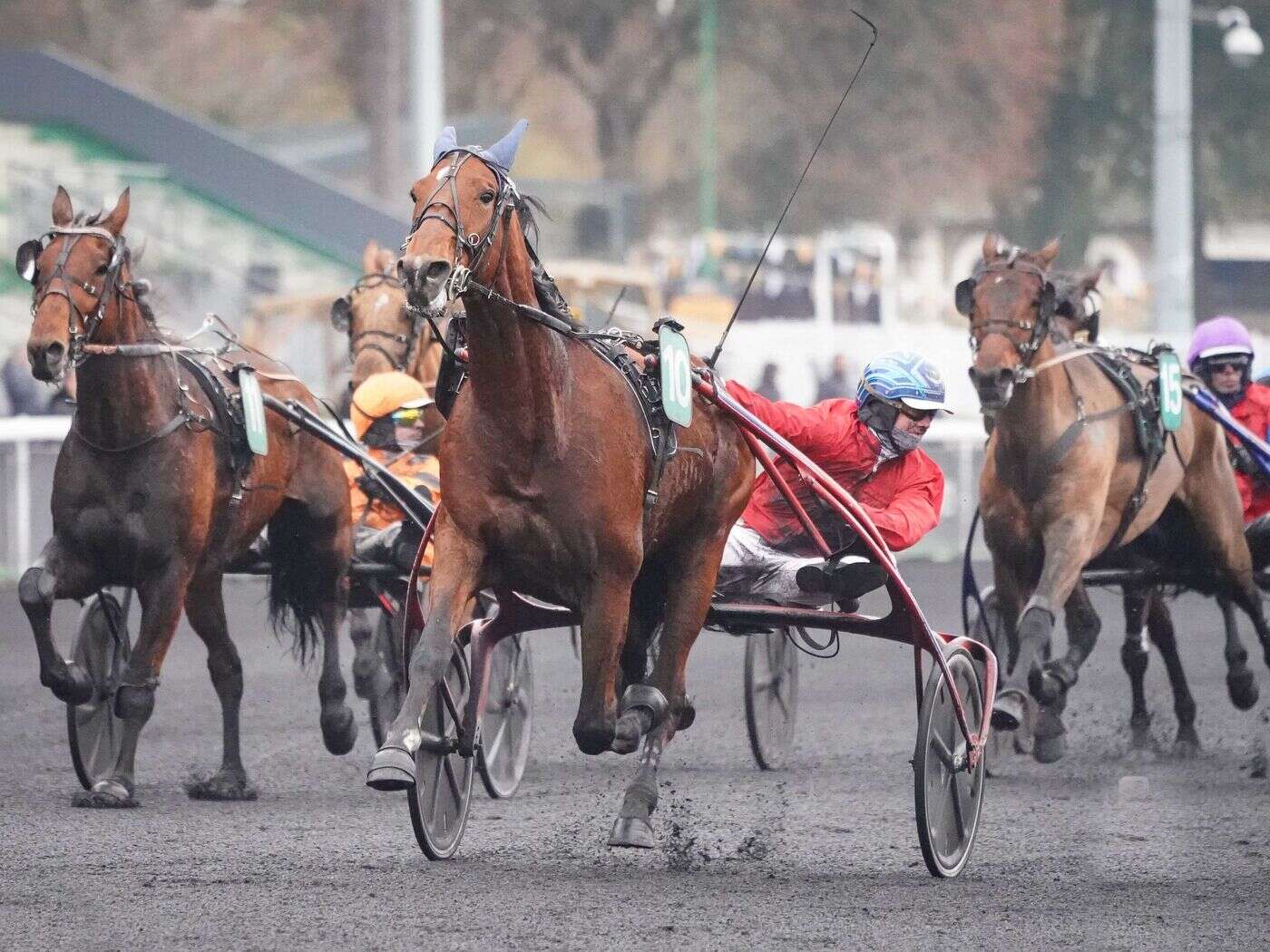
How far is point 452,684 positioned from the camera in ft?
20.9

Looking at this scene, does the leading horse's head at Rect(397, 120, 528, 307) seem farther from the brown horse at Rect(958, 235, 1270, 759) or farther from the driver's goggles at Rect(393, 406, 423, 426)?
the driver's goggles at Rect(393, 406, 423, 426)


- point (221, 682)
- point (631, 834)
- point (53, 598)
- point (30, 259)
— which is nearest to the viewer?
point (631, 834)

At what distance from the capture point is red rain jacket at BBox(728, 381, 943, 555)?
6.88 meters

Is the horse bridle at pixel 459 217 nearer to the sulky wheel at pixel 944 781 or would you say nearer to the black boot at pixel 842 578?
the black boot at pixel 842 578

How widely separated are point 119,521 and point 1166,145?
15243 millimetres

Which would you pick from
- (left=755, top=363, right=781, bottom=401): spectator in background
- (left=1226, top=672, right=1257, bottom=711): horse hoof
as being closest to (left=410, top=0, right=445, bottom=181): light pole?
(left=755, top=363, right=781, bottom=401): spectator in background

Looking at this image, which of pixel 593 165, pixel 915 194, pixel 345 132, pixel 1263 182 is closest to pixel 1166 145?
pixel 1263 182

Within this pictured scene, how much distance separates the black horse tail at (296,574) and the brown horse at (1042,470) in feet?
8.01

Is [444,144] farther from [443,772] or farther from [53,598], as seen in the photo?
[53,598]

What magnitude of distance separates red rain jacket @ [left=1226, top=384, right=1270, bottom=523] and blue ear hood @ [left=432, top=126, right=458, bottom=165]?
15.8 ft

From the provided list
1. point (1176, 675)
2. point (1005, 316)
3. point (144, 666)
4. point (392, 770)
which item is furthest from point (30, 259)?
point (1176, 675)

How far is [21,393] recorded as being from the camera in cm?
1725

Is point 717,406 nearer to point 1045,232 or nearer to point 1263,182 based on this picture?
point 1263,182

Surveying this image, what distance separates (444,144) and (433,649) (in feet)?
4.01
